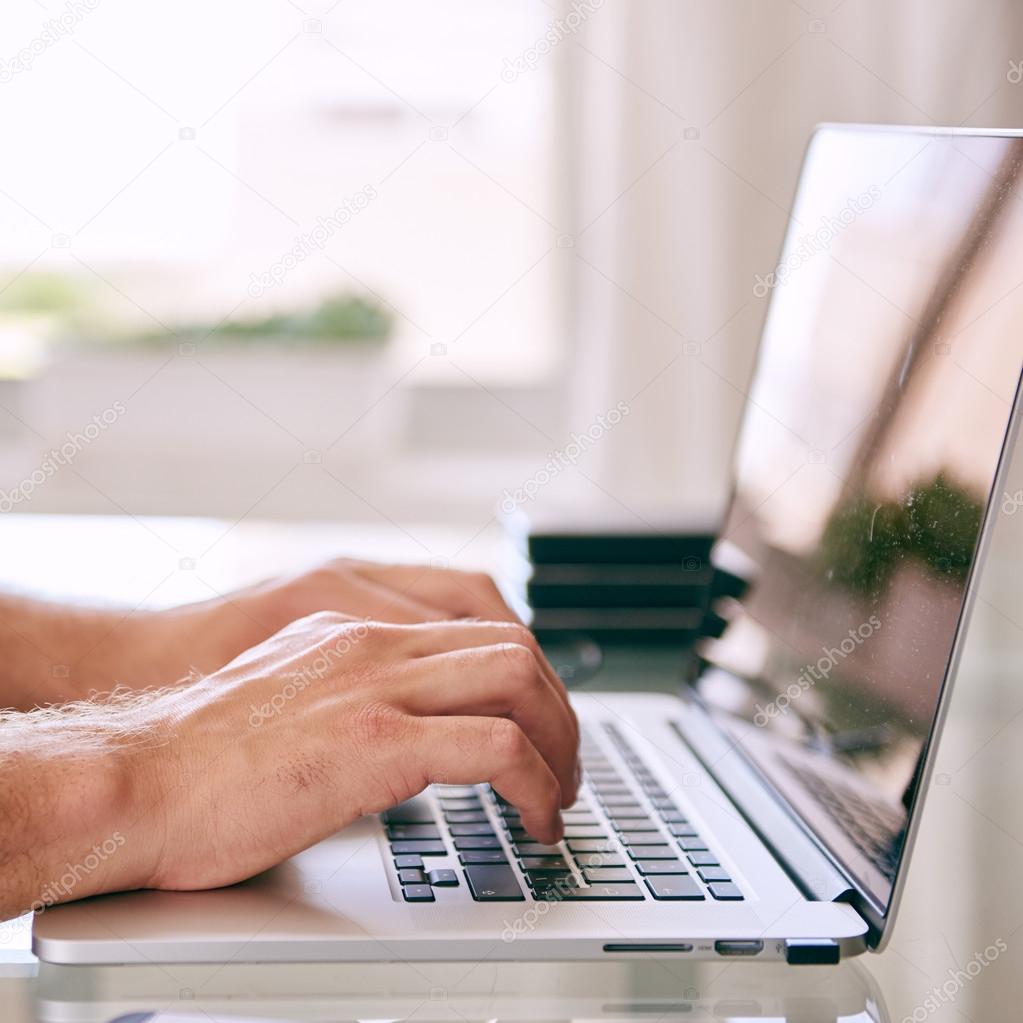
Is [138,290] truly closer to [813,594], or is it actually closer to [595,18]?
[595,18]

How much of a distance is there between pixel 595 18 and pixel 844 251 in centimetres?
221

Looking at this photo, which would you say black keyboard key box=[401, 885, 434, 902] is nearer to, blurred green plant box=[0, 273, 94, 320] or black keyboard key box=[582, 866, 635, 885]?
black keyboard key box=[582, 866, 635, 885]

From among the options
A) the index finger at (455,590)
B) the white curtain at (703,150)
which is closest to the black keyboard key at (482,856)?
the index finger at (455,590)

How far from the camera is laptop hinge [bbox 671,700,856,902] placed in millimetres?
649

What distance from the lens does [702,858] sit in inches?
26.5

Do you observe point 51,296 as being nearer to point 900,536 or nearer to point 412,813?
point 412,813

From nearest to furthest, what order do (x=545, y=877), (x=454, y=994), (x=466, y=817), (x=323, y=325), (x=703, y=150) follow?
(x=454, y=994)
(x=545, y=877)
(x=466, y=817)
(x=703, y=150)
(x=323, y=325)

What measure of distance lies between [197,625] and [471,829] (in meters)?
0.32

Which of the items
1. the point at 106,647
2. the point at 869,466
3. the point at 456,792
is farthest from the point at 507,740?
the point at 106,647

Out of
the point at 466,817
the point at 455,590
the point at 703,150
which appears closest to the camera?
the point at 466,817

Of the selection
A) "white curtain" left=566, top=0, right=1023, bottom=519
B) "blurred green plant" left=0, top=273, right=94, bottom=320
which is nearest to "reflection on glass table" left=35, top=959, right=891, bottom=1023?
"white curtain" left=566, top=0, right=1023, bottom=519

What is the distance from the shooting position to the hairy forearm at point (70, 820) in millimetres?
585

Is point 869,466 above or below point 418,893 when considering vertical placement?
above

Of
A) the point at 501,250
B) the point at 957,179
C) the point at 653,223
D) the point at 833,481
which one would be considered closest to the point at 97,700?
the point at 833,481
